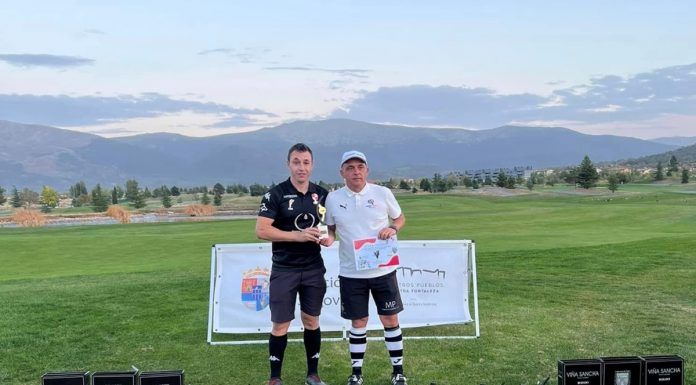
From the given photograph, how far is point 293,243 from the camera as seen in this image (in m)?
5.03

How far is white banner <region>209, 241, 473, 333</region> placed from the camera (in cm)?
689

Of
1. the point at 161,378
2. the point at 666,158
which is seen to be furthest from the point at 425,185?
the point at 666,158

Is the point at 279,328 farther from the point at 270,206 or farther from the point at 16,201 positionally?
the point at 16,201

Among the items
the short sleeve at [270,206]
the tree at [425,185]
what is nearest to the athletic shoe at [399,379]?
the short sleeve at [270,206]

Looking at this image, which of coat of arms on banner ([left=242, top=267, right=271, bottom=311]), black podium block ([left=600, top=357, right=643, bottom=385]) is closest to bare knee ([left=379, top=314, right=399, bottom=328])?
black podium block ([left=600, top=357, right=643, bottom=385])

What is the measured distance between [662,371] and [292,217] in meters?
3.39

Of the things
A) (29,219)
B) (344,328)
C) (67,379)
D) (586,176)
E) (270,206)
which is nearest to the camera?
(67,379)

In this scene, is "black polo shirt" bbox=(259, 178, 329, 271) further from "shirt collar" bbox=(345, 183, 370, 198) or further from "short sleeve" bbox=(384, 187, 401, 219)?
"short sleeve" bbox=(384, 187, 401, 219)

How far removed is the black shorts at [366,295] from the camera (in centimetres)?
513

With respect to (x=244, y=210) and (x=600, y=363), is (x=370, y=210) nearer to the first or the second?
(x=600, y=363)

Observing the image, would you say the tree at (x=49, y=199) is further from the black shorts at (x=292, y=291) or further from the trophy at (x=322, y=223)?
the trophy at (x=322, y=223)

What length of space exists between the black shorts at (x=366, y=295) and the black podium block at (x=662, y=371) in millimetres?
2132

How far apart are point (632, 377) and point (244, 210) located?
121 feet

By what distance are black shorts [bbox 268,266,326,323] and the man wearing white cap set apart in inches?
10.1
